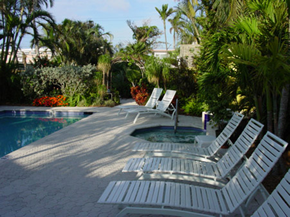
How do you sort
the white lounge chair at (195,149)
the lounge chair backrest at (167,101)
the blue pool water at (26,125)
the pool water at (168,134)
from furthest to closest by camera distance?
the lounge chair backrest at (167,101), the blue pool water at (26,125), the pool water at (168,134), the white lounge chair at (195,149)

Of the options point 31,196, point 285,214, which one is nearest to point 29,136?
point 31,196

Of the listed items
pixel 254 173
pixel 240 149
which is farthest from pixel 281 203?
pixel 240 149

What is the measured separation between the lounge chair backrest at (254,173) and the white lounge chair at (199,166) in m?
0.42

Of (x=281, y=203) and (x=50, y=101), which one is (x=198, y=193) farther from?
(x=50, y=101)

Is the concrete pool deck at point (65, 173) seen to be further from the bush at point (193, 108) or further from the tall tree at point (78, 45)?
the tall tree at point (78, 45)

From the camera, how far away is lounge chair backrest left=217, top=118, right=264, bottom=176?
3.19 meters

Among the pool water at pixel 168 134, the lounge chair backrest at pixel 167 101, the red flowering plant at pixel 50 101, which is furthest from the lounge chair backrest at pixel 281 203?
the red flowering plant at pixel 50 101

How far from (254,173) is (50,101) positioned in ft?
37.5

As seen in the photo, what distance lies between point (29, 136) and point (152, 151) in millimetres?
4813

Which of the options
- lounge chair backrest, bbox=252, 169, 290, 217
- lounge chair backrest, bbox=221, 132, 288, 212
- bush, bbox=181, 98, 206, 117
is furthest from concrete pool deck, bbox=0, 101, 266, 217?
bush, bbox=181, 98, 206, 117

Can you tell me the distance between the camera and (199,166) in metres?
3.51

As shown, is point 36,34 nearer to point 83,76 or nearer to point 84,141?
point 83,76

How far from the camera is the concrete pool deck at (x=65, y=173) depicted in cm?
311

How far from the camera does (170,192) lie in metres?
2.70
